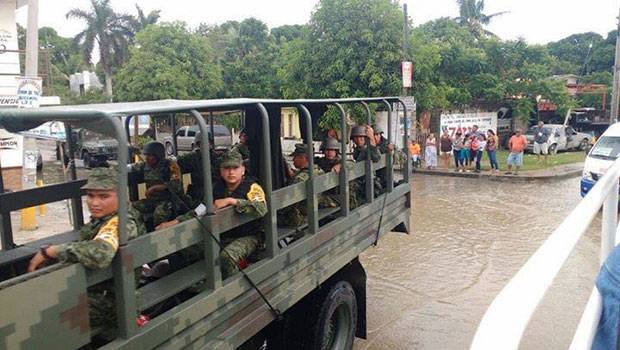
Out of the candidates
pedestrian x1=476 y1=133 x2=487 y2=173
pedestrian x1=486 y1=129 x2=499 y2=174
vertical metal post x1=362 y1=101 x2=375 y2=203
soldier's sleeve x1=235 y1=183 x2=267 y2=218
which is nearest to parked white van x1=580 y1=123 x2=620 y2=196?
pedestrian x1=486 y1=129 x2=499 y2=174

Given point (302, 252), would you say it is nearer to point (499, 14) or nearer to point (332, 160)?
point (332, 160)

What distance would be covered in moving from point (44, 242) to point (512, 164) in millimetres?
14117

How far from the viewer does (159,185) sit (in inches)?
159

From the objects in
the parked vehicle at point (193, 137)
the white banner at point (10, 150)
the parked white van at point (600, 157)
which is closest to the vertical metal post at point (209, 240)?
the parked vehicle at point (193, 137)

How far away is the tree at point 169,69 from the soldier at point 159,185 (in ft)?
69.9

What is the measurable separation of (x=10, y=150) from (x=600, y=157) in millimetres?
11122

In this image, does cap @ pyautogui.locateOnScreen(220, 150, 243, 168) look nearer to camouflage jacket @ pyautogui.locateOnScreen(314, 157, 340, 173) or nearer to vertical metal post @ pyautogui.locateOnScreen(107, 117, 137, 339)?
vertical metal post @ pyautogui.locateOnScreen(107, 117, 137, 339)

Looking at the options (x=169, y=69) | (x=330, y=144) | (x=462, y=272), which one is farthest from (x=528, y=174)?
(x=169, y=69)

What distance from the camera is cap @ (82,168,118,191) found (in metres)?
2.61

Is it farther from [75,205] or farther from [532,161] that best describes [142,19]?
[75,205]

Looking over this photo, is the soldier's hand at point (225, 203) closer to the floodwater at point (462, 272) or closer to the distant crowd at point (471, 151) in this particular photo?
the floodwater at point (462, 272)

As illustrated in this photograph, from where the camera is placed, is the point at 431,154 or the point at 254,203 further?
the point at 431,154

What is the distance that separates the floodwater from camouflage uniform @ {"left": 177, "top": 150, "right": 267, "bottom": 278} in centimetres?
205

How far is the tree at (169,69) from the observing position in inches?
1009
